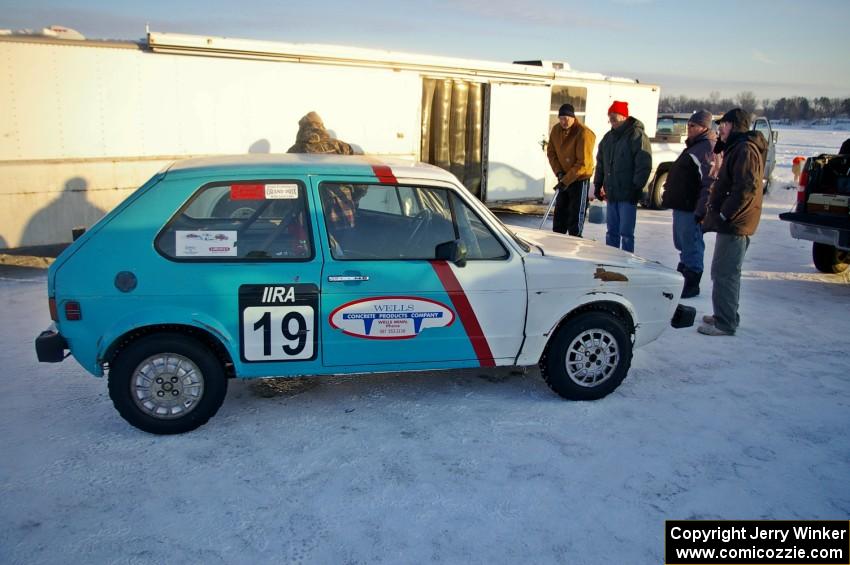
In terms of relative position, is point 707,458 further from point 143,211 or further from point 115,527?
point 143,211

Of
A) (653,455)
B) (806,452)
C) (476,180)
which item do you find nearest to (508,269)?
(653,455)

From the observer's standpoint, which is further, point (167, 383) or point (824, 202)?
point (824, 202)

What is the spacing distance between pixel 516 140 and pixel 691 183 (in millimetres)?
4704

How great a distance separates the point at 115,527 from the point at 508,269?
2.68 meters

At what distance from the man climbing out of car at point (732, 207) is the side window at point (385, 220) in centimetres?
297

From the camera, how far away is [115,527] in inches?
128

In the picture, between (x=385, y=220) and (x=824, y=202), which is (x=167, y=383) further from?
(x=824, y=202)

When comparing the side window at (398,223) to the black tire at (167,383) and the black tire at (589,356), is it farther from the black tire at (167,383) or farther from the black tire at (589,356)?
the black tire at (167,383)

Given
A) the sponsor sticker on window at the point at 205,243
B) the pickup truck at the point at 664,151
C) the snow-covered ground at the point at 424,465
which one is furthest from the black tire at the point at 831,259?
the sponsor sticker on window at the point at 205,243

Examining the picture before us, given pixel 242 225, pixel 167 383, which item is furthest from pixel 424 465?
pixel 242 225

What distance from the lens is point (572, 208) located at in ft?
27.1

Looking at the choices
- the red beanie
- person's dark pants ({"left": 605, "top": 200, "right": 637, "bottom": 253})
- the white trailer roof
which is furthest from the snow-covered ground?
the white trailer roof

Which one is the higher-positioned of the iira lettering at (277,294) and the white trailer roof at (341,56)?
the white trailer roof at (341,56)

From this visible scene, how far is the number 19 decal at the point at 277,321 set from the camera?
4090mm
